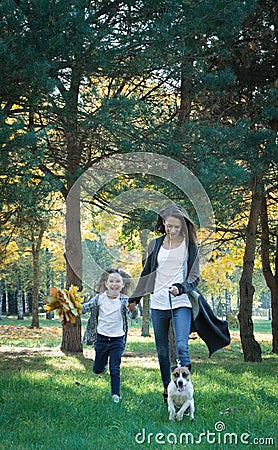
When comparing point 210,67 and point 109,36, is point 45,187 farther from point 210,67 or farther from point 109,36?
point 210,67

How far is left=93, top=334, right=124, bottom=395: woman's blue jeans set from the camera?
6.25 meters

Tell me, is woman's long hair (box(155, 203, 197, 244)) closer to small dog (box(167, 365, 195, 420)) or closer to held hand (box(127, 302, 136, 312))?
held hand (box(127, 302, 136, 312))

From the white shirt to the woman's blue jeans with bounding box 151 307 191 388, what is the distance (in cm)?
59

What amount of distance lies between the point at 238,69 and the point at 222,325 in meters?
7.06

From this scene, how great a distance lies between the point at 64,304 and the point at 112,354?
84cm

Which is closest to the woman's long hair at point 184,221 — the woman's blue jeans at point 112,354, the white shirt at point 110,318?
the white shirt at point 110,318

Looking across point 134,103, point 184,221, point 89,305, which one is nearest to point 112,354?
point 89,305

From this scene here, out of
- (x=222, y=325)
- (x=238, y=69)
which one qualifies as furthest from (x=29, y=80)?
(x=238, y=69)

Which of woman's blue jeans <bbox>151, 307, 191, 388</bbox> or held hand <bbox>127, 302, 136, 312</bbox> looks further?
held hand <bbox>127, 302, 136, 312</bbox>

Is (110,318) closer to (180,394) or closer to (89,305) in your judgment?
(89,305)

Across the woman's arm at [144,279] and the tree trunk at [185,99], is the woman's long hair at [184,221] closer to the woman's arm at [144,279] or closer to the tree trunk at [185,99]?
the woman's arm at [144,279]

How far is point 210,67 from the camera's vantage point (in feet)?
35.6
